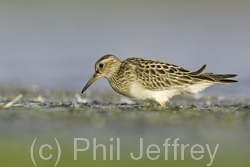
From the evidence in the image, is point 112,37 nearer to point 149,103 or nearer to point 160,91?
point 149,103

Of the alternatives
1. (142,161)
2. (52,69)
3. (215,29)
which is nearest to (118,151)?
(142,161)

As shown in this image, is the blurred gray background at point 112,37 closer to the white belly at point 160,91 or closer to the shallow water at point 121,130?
the white belly at point 160,91

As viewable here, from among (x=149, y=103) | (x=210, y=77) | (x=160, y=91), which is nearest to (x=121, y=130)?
(x=160, y=91)

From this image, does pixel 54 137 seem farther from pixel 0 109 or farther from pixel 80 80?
pixel 80 80

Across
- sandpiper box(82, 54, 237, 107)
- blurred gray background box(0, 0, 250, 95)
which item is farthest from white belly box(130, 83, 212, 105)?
blurred gray background box(0, 0, 250, 95)

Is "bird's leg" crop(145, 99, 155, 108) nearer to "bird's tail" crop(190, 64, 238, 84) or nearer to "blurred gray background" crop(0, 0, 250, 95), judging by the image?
"bird's tail" crop(190, 64, 238, 84)
